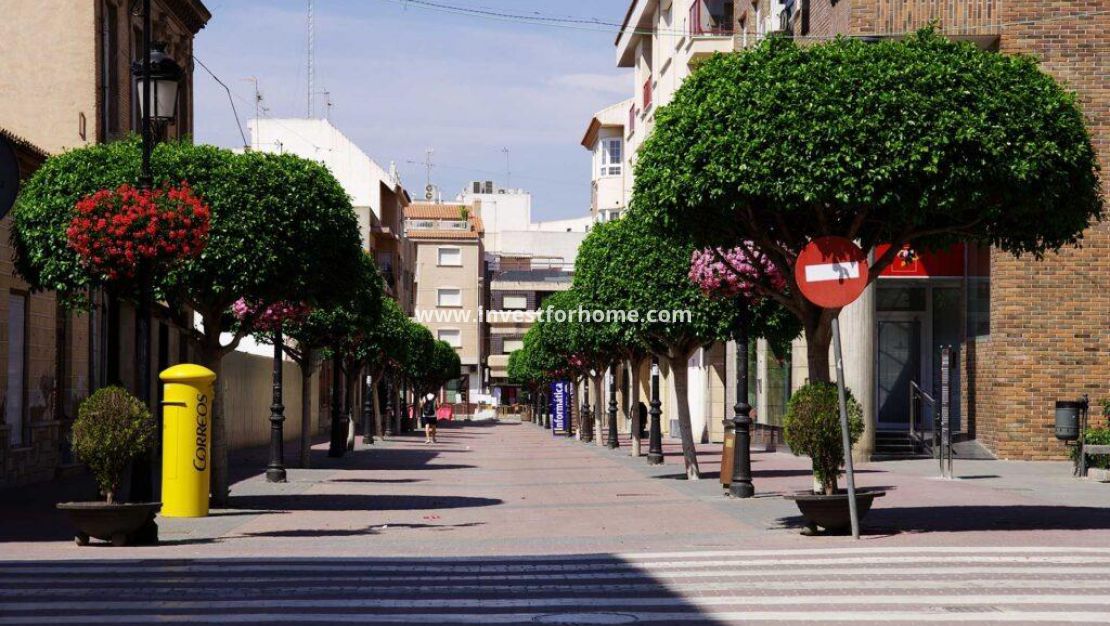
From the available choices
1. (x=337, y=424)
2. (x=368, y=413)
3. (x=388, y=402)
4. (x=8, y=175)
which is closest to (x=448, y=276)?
(x=388, y=402)

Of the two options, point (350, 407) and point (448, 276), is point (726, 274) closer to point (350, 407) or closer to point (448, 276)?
point (350, 407)

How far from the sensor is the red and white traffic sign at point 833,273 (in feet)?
45.3

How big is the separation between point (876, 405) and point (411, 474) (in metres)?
9.29

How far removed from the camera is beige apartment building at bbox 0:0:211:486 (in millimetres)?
25547

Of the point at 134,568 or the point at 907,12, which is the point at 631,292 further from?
the point at 134,568

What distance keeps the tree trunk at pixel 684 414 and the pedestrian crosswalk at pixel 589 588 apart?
44.6 feet

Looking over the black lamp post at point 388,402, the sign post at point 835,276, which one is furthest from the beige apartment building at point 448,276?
the sign post at point 835,276

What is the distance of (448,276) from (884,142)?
111 meters

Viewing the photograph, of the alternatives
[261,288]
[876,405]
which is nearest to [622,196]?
[876,405]

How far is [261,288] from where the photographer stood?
19891 millimetres

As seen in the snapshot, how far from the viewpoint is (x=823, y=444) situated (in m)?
14.7

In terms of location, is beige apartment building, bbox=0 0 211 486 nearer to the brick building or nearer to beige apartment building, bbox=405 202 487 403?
the brick building

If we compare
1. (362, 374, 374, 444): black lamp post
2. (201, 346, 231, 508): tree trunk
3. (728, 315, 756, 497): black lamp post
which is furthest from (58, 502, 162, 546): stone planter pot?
(362, 374, 374, 444): black lamp post

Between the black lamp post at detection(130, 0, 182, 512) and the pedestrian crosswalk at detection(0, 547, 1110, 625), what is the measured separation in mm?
2781
